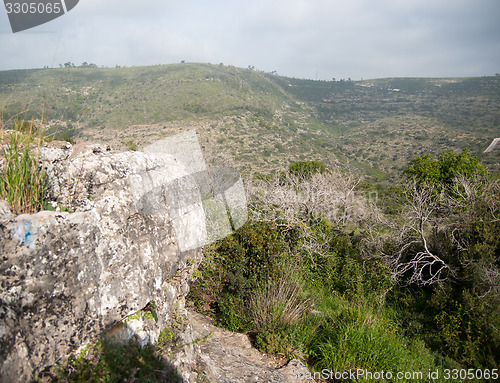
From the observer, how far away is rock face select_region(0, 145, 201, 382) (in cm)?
175

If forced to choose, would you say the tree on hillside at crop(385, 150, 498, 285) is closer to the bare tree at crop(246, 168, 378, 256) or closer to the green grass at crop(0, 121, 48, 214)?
the bare tree at crop(246, 168, 378, 256)

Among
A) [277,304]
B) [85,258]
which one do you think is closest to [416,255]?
[277,304]

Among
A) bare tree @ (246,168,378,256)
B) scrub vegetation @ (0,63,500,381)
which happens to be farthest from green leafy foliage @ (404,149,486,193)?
bare tree @ (246,168,378,256)

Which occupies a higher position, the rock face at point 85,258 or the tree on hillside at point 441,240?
the rock face at point 85,258

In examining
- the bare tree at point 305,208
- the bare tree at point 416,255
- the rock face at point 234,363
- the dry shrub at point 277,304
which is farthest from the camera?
the bare tree at point 305,208

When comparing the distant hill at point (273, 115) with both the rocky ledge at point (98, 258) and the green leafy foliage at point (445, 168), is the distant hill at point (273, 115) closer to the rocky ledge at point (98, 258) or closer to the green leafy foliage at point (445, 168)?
the green leafy foliage at point (445, 168)

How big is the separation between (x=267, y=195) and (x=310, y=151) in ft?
90.5

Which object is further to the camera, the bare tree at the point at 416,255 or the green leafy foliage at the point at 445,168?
the green leafy foliage at the point at 445,168

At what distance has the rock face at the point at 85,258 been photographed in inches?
69.1

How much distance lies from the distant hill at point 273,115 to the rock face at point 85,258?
1481 centimetres

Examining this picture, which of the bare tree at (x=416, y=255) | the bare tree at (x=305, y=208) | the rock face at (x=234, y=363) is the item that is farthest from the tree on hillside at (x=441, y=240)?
the rock face at (x=234, y=363)

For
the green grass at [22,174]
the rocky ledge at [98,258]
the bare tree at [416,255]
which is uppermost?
the green grass at [22,174]

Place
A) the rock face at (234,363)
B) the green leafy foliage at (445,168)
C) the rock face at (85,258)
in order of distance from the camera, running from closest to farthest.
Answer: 1. the rock face at (85,258)
2. the rock face at (234,363)
3. the green leafy foliage at (445,168)

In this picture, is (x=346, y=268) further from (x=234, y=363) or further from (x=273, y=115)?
(x=273, y=115)
